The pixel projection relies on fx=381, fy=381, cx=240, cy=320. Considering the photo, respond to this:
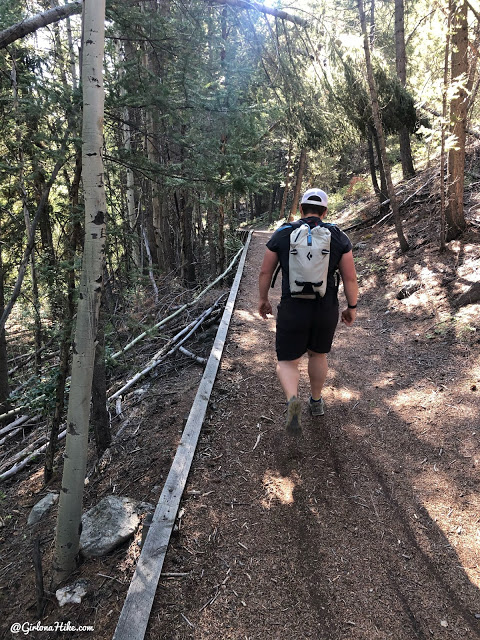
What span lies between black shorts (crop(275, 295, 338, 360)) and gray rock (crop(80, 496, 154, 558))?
1659 mm

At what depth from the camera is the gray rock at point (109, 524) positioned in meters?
2.61

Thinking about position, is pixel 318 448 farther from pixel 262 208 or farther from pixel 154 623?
pixel 262 208

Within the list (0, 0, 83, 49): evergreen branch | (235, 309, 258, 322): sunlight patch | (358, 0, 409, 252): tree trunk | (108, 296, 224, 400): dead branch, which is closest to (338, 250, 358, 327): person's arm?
(0, 0, 83, 49): evergreen branch

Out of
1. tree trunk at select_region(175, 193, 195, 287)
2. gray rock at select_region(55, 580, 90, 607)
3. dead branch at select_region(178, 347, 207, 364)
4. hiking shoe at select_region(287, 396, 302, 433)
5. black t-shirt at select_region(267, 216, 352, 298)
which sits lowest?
gray rock at select_region(55, 580, 90, 607)

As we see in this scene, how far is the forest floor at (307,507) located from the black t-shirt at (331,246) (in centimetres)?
136

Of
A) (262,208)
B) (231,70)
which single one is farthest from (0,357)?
(262,208)

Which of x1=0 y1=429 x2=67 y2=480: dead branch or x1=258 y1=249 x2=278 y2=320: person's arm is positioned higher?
x1=258 y1=249 x2=278 y2=320: person's arm

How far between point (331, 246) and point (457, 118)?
5.05 meters

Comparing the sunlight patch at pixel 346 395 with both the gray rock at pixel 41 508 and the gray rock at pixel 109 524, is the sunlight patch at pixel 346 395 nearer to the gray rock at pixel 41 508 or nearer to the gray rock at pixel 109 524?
the gray rock at pixel 109 524

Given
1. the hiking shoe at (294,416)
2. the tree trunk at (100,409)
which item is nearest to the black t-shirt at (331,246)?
the hiking shoe at (294,416)

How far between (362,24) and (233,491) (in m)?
9.05

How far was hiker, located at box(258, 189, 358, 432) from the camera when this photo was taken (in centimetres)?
307

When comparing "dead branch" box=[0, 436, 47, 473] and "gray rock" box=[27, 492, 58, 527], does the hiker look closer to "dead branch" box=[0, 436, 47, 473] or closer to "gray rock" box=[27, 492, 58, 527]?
"gray rock" box=[27, 492, 58, 527]

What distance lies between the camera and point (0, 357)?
308 inches
